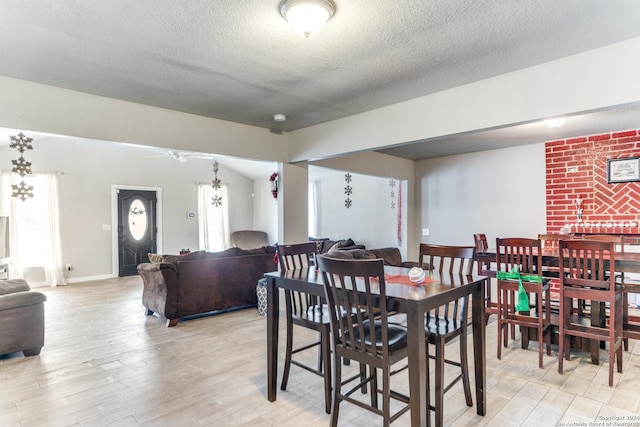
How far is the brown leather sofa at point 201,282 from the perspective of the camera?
4.48 metres

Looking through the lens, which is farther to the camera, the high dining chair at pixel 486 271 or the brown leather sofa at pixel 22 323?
the high dining chair at pixel 486 271

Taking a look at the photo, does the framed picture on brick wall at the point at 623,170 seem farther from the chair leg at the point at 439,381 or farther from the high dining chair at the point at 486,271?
the chair leg at the point at 439,381

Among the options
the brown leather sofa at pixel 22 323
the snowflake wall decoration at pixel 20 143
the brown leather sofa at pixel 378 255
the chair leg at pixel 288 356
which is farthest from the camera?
the brown leather sofa at pixel 378 255

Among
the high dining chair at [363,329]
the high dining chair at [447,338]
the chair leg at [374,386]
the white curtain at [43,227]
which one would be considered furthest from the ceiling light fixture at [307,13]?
the white curtain at [43,227]

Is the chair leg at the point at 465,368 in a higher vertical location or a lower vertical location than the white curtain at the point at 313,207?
lower

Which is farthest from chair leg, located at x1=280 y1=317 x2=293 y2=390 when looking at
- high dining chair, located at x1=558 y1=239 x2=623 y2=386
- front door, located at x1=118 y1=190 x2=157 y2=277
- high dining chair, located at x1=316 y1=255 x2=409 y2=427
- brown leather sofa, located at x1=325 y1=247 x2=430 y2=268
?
front door, located at x1=118 y1=190 x2=157 y2=277

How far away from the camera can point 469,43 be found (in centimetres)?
239

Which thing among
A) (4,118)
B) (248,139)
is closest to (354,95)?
(248,139)

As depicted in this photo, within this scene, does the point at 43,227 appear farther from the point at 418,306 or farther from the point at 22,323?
the point at 418,306

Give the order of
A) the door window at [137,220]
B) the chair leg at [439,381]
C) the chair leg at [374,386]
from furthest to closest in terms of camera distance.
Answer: the door window at [137,220]
the chair leg at [374,386]
the chair leg at [439,381]

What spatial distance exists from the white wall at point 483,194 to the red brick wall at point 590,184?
0.14 meters

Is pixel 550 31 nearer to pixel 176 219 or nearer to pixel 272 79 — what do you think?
pixel 272 79

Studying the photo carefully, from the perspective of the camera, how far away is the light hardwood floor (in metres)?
2.36

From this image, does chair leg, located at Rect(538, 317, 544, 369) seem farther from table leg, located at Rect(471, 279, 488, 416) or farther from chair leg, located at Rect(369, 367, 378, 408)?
chair leg, located at Rect(369, 367, 378, 408)
